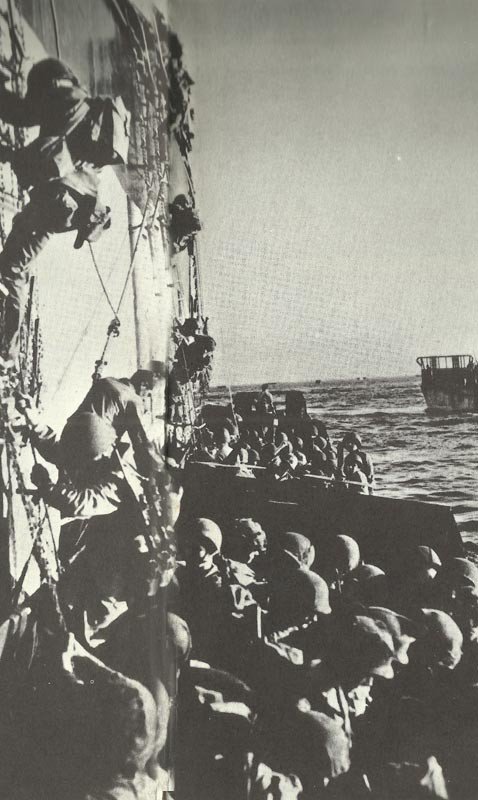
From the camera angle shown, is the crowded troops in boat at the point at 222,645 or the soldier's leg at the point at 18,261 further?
the soldier's leg at the point at 18,261

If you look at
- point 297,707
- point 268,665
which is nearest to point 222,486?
point 268,665

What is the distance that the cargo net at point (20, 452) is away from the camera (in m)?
1.94

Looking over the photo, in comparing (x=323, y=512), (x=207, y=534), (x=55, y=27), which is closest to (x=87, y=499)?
(x=207, y=534)

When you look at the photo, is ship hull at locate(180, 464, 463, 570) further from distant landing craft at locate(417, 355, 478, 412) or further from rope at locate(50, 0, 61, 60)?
rope at locate(50, 0, 61, 60)

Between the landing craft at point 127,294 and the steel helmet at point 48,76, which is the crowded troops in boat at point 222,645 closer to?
the landing craft at point 127,294

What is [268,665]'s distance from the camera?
1886 millimetres

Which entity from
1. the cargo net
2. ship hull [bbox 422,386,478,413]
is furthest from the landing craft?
ship hull [bbox 422,386,478,413]

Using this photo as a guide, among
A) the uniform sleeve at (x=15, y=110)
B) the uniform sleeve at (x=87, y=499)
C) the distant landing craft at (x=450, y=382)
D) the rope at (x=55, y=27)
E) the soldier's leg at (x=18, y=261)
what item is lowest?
the uniform sleeve at (x=87, y=499)

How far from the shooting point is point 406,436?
75.1 inches

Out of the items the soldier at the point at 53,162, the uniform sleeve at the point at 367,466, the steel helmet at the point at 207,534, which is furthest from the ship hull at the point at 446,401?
the soldier at the point at 53,162

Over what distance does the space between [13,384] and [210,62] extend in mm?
1055

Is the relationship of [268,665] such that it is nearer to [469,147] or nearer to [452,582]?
[452,582]

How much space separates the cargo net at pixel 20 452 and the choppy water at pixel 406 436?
0.54m

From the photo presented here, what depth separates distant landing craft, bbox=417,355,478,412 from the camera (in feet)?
6.18
